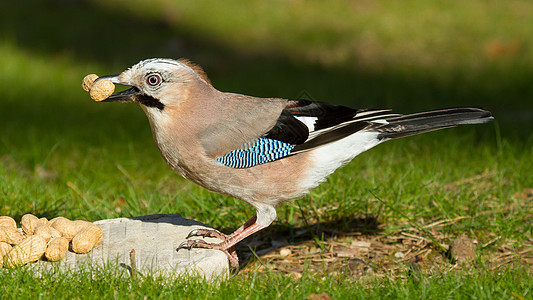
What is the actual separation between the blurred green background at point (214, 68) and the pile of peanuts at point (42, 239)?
837mm

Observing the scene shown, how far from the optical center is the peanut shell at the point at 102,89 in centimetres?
402

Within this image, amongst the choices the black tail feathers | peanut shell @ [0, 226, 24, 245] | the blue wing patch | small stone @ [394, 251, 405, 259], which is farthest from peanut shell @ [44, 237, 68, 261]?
small stone @ [394, 251, 405, 259]

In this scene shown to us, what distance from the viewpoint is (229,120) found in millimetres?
4215

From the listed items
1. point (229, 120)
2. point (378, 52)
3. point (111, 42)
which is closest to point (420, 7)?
point (378, 52)

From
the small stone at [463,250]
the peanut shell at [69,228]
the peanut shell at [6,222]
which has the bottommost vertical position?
the small stone at [463,250]

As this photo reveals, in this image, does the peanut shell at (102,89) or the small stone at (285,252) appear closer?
the peanut shell at (102,89)

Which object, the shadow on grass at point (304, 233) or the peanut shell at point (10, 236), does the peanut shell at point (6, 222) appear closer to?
the peanut shell at point (10, 236)

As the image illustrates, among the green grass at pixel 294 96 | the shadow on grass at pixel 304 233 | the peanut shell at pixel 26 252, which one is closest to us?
the peanut shell at pixel 26 252

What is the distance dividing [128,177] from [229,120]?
2.21m

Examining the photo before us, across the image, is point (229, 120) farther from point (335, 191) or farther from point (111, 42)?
point (111, 42)

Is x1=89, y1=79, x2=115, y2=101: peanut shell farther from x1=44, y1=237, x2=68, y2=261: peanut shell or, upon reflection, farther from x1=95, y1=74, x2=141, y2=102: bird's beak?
x1=44, y1=237, x2=68, y2=261: peanut shell

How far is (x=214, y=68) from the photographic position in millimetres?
10125

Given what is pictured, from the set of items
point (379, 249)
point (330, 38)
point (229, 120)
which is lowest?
point (379, 249)

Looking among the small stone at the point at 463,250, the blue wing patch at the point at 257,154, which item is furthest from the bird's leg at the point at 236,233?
the small stone at the point at 463,250
